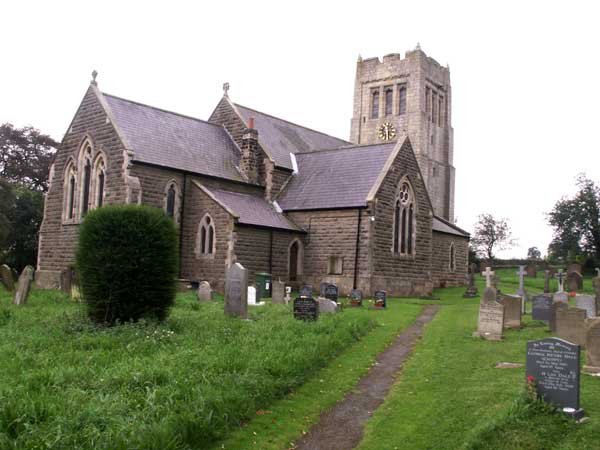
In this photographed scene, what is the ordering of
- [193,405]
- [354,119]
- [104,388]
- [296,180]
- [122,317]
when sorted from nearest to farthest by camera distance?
[193,405], [104,388], [122,317], [296,180], [354,119]

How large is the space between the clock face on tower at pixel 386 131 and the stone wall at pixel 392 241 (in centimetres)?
2775

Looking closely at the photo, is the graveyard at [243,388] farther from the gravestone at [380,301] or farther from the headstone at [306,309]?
the gravestone at [380,301]

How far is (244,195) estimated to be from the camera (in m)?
30.1

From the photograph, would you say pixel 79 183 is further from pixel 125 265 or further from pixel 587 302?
pixel 587 302

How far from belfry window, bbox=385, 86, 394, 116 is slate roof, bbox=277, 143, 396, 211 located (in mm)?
29419

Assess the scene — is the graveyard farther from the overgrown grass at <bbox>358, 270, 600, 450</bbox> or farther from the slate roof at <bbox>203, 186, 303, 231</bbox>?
the slate roof at <bbox>203, 186, 303, 231</bbox>

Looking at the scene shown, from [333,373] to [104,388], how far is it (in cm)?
463

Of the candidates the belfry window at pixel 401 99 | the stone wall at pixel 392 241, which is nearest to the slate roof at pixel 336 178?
the stone wall at pixel 392 241

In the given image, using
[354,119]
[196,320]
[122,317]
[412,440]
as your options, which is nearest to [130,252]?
[122,317]

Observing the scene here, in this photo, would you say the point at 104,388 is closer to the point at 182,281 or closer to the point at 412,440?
the point at 412,440

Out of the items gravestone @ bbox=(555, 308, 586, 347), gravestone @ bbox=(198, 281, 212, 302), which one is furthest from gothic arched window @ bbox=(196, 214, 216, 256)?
gravestone @ bbox=(555, 308, 586, 347)

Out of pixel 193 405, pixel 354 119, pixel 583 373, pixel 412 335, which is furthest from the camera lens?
pixel 354 119

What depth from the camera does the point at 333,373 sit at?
1120 centimetres

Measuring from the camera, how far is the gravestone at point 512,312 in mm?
17172
